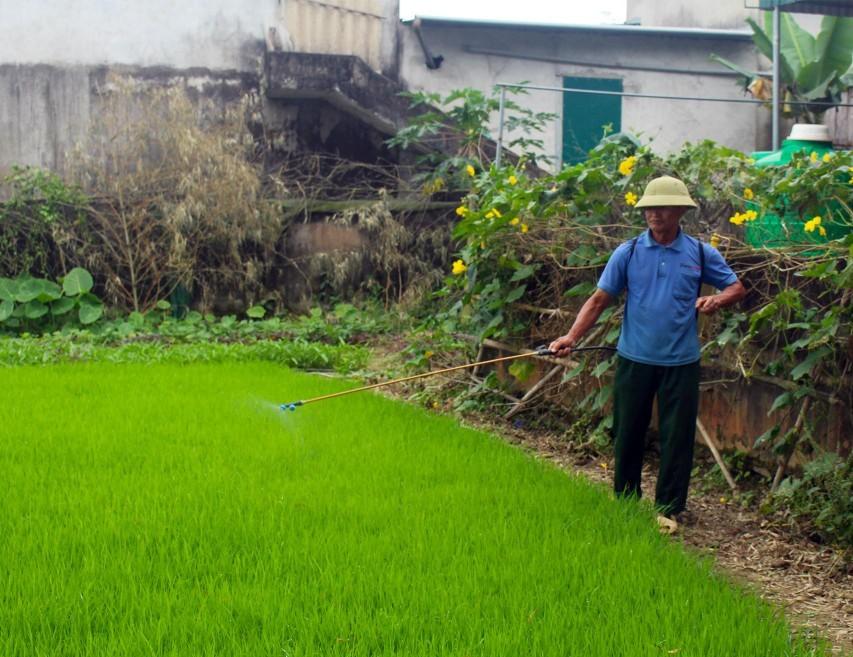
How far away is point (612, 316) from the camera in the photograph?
22.9 feet

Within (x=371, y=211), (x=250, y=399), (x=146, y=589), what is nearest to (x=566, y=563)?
(x=146, y=589)

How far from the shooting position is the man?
17.5 feet

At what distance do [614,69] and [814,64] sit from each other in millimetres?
3225

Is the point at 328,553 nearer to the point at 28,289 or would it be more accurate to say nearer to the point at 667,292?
the point at 667,292

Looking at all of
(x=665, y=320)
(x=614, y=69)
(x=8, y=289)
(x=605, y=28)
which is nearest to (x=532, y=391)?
(x=665, y=320)

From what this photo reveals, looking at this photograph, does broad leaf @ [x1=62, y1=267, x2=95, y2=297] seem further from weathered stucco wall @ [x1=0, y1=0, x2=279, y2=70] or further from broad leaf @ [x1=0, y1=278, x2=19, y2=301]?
weathered stucco wall @ [x1=0, y1=0, x2=279, y2=70]

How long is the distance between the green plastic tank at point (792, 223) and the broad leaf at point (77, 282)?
8444mm

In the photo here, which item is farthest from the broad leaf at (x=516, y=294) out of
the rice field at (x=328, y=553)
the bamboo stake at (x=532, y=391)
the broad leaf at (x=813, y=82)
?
the broad leaf at (x=813, y=82)

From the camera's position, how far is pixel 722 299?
5281 millimetres

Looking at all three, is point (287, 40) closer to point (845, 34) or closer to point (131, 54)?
point (131, 54)

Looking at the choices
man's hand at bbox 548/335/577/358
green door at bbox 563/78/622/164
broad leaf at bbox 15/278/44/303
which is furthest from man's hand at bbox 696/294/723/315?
green door at bbox 563/78/622/164

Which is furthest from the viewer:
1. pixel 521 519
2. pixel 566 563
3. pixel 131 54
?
pixel 131 54

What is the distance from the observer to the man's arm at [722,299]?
5.26 meters

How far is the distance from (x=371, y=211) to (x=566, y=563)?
9.50m
